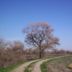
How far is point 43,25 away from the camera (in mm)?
53531

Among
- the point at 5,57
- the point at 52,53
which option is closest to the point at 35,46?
the point at 52,53

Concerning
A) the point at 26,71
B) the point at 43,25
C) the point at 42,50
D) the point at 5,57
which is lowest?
the point at 26,71

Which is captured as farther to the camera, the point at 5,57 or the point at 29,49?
the point at 29,49

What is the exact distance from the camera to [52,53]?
6506cm

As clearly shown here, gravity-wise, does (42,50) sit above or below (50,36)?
below

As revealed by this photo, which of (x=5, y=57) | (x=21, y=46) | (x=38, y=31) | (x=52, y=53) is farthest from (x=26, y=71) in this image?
(x=52, y=53)

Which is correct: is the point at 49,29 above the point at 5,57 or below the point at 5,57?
above

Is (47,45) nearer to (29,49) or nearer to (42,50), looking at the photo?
(42,50)

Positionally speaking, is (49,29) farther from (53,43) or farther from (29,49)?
(29,49)

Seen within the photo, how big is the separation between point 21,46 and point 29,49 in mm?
6557

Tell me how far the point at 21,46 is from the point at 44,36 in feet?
38.4

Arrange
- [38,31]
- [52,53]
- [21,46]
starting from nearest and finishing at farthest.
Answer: [38,31]
[21,46]
[52,53]

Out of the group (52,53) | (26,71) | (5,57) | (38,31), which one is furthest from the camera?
(52,53)

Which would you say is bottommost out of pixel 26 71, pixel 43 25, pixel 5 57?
pixel 26 71
